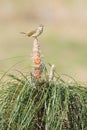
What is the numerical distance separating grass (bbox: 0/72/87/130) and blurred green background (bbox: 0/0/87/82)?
10.4m

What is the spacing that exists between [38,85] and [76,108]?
5.2 inches

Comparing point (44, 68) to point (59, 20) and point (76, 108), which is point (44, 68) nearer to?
point (76, 108)

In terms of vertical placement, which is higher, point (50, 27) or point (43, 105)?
point (50, 27)

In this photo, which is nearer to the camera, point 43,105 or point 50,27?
point 43,105

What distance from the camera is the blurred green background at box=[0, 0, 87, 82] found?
14.0 m

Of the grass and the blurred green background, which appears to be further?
the blurred green background

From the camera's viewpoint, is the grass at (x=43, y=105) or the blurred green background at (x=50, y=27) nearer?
the grass at (x=43, y=105)

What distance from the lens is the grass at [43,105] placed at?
7.54 feet

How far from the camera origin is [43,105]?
233cm

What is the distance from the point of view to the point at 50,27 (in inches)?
631

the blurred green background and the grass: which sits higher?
the blurred green background

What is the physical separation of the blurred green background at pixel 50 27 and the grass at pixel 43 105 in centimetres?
1038

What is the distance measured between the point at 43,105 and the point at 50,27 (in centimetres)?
1371

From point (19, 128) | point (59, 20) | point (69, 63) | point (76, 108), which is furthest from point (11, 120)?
point (59, 20)
